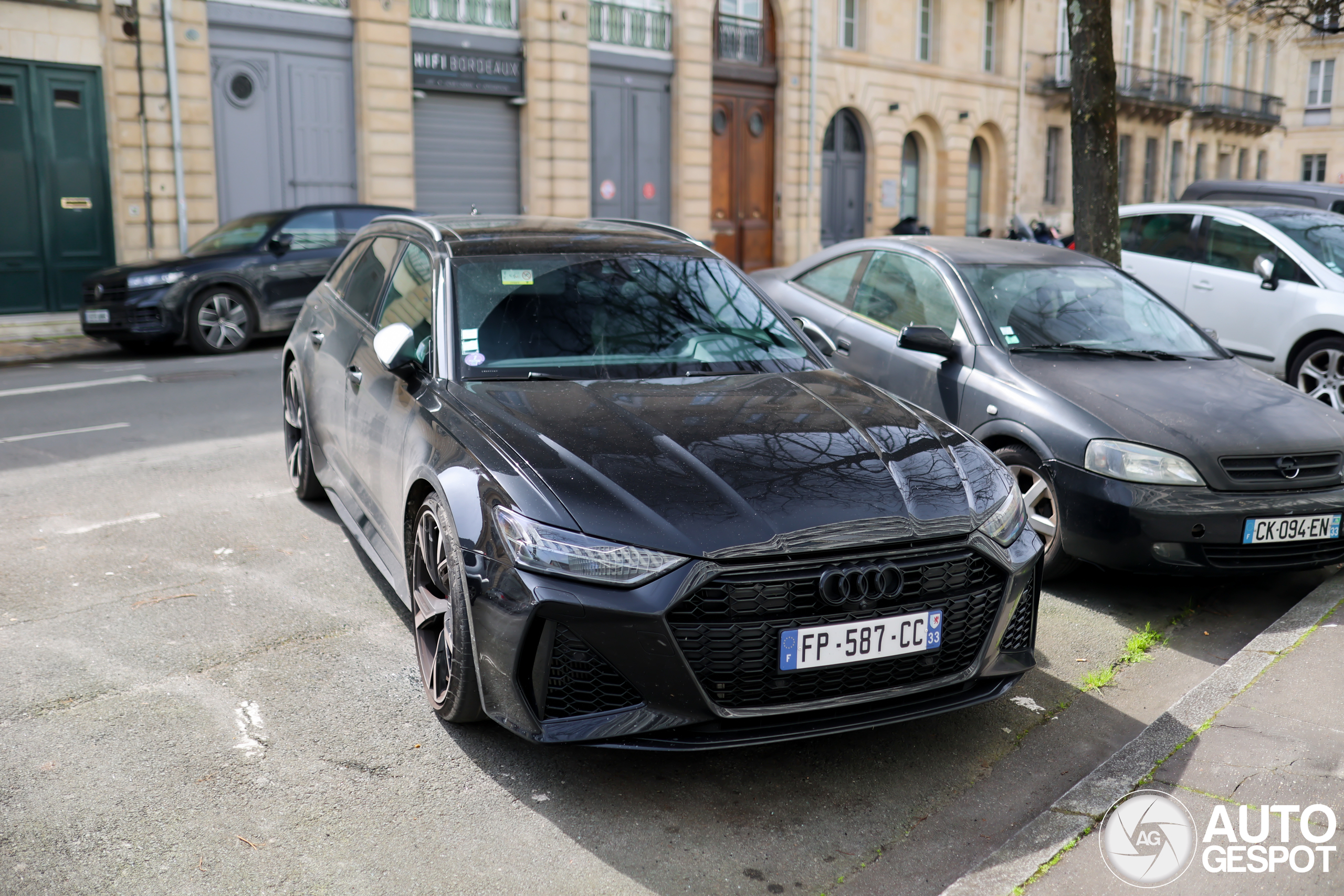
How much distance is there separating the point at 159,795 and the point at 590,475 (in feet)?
4.76

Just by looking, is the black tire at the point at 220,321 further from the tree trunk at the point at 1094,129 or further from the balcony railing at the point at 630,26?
the balcony railing at the point at 630,26

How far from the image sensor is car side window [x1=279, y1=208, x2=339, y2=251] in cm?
1370

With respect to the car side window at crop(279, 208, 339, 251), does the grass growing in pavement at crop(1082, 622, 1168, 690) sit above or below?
below

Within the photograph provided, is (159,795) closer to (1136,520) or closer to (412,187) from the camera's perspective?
(1136,520)

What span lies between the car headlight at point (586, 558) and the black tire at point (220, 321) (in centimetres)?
1082

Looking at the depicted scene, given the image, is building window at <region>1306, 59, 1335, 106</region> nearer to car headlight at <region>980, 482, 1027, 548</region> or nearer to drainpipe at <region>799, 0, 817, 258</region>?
drainpipe at <region>799, 0, 817, 258</region>

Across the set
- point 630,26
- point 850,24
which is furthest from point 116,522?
point 850,24

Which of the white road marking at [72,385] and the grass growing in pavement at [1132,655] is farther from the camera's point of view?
the white road marking at [72,385]

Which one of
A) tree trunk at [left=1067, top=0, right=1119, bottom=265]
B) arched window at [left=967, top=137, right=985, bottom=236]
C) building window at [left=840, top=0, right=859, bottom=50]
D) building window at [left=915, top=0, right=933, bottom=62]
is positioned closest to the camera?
tree trunk at [left=1067, top=0, right=1119, bottom=265]

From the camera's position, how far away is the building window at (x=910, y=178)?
3120 cm

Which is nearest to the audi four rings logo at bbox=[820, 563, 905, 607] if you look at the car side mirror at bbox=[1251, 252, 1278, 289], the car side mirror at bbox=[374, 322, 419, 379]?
the car side mirror at bbox=[374, 322, 419, 379]

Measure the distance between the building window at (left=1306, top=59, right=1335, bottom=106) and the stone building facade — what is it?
18746 millimetres

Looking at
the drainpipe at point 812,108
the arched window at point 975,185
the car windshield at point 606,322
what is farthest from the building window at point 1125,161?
the car windshield at point 606,322

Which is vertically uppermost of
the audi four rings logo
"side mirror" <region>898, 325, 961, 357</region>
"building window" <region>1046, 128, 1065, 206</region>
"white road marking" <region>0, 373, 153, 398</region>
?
"building window" <region>1046, 128, 1065, 206</region>
